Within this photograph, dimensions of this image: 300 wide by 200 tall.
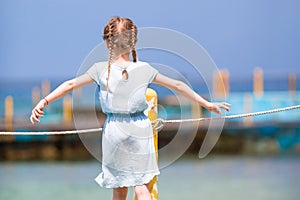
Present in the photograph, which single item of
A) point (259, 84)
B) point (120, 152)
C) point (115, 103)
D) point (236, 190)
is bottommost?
point (236, 190)

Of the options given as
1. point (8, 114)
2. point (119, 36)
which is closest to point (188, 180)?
point (8, 114)

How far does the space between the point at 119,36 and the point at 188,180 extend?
772 cm

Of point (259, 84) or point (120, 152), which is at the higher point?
point (259, 84)

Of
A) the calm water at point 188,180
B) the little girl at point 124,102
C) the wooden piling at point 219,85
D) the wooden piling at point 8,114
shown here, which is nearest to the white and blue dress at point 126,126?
the little girl at point 124,102

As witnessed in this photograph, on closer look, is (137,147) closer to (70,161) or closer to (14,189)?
(14,189)

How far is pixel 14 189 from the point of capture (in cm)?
997

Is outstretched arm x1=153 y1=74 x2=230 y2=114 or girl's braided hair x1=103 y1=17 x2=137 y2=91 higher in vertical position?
girl's braided hair x1=103 y1=17 x2=137 y2=91

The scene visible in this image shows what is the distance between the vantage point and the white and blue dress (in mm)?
3312

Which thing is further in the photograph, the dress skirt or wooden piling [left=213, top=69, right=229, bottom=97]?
wooden piling [left=213, top=69, right=229, bottom=97]

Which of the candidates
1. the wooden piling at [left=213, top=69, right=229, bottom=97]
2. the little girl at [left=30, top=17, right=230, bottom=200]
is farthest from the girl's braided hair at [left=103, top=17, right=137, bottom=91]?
the wooden piling at [left=213, top=69, right=229, bottom=97]

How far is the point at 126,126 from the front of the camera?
3.32 metres

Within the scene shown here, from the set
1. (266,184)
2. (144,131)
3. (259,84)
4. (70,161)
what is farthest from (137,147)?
(259,84)

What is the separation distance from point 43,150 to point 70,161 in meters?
0.77

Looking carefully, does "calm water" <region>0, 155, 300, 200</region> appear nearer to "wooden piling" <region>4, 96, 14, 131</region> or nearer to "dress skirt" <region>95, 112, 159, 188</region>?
"wooden piling" <region>4, 96, 14, 131</region>
